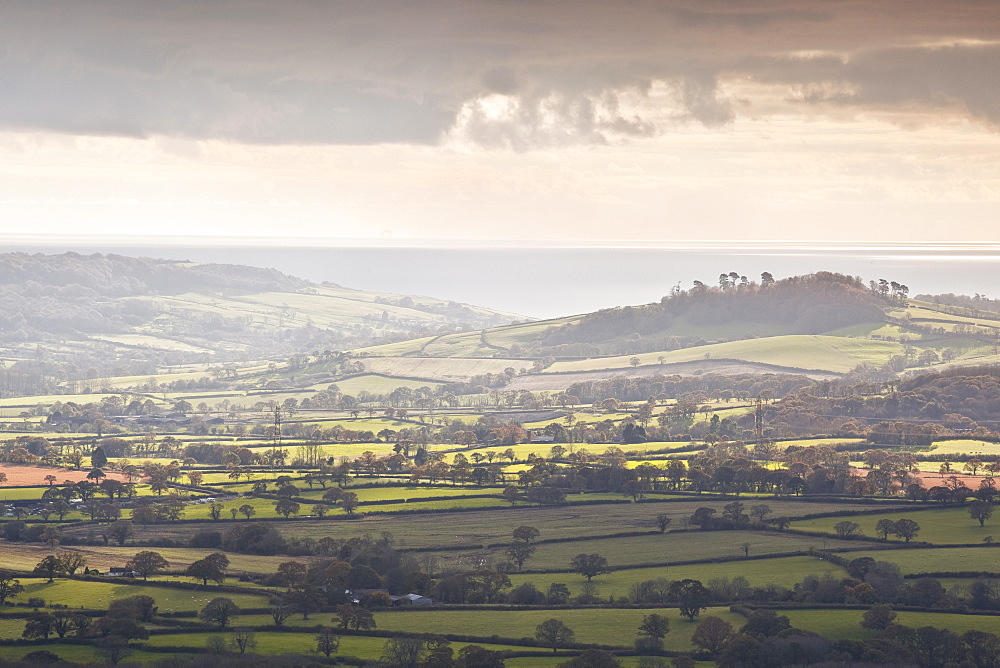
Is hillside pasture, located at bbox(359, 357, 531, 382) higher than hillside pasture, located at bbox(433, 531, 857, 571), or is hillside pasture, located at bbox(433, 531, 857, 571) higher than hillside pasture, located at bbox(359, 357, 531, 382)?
hillside pasture, located at bbox(359, 357, 531, 382)

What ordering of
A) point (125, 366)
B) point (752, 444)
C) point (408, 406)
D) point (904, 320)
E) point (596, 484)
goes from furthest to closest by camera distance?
point (125, 366) → point (904, 320) → point (408, 406) → point (752, 444) → point (596, 484)

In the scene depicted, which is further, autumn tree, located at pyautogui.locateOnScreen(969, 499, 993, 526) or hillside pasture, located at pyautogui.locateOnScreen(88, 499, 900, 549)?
hillside pasture, located at pyautogui.locateOnScreen(88, 499, 900, 549)

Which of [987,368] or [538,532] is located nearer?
[538,532]

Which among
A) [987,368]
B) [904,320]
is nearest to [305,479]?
[987,368]

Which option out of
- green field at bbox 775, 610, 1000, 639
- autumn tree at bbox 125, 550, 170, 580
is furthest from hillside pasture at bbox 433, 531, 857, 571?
autumn tree at bbox 125, 550, 170, 580

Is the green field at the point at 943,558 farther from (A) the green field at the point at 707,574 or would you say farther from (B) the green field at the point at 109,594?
(B) the green field at the point at 109,594

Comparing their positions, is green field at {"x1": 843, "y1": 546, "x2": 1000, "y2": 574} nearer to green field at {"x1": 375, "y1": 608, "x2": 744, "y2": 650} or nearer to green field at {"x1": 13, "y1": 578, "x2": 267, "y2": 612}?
green field at {"x1": 375, "y1": 608, "x2": 744, "y2": 650}

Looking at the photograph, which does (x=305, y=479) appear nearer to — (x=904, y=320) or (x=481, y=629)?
(x=481, y=629)

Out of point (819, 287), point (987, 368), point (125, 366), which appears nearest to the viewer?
point (987, 368)

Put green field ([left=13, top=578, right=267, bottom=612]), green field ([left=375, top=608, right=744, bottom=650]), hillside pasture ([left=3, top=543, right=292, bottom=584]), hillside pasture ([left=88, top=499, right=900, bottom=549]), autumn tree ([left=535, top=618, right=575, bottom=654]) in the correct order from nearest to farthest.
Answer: autumn tree ([left=535, top=618, right=575, bottom=654])
green field ([left=375, top=608, right=744, bottom=650])
green field ([left=13, top=578, right=267, bottom=612])
hillside pasture ([left=3, top=543, right=292, bottom=584])
hillside pasture ([left=88, top=499, right=900, bottom=549])

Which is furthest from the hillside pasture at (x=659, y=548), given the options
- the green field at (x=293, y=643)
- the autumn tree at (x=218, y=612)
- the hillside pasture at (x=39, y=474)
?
the hillside pasture at (x=39, y=474)

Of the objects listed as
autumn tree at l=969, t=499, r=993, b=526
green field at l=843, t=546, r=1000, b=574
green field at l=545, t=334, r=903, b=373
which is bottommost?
green field at l=843, t=546, r=1000, b=574
